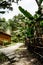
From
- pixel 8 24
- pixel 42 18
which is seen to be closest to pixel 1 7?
pixel 42 18

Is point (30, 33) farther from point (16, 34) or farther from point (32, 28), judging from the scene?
point (16, 34)

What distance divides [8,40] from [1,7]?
19.4 metres

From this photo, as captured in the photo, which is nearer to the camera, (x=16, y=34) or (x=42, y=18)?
(x=42, y=18)

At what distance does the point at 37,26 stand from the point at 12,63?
3947 mm

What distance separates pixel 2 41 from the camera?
1283 inches

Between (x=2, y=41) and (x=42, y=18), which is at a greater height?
(x=42, y=18)

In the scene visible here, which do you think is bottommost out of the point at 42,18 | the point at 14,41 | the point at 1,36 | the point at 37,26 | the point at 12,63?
the point at 14,41

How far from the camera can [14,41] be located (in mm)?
39562

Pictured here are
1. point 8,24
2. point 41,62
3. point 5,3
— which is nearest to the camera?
point 41,62

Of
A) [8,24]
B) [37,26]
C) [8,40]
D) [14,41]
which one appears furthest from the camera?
[8,24]

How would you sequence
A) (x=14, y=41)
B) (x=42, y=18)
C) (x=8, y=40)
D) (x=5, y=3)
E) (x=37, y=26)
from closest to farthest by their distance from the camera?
(x=42, y=18) < (x=37, y=26) < (x=5, y=3) < (x=8, y=40) < (x=14, y=41)

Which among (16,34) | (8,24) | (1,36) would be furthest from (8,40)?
(8,24)

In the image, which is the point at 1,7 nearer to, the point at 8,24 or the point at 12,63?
the point at 12,63

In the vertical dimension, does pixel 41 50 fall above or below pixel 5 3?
below
